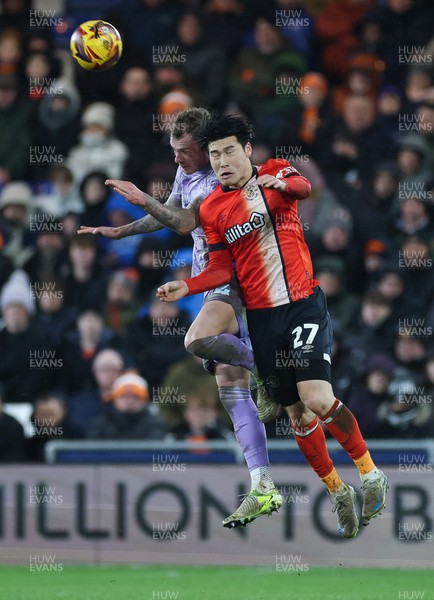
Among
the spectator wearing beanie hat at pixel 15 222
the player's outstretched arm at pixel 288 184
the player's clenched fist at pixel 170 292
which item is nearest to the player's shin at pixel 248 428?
the player's clenched fist at pixel 170 292

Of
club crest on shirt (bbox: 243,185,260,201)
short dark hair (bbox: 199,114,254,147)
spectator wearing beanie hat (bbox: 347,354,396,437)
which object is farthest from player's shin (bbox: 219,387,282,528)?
spectator wearing beanie hat (bbox: 347,354,396,437)

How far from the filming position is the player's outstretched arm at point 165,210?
8.16 m

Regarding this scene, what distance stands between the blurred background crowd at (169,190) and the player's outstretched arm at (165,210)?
369 centimetres

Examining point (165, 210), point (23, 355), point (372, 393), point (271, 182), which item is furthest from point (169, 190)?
point (271, 182)

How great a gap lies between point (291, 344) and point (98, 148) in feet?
20.8

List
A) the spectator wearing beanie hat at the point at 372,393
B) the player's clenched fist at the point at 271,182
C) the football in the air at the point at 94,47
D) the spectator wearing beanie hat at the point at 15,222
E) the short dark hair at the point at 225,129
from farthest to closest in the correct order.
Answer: the spectator wearing beanie hat at the point at 15,222
the spectator wearing beanie hat at the point at 372,393
the football in the air at the point at 94,47
the short dark hair at the point at 225,129
the player's clenched fist at the point at 271,182

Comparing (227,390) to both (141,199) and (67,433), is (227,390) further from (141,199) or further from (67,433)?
(67,433)

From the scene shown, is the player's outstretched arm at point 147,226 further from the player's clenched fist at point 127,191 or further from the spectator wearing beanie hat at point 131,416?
the spectator wearing beanie hat at point 131,416

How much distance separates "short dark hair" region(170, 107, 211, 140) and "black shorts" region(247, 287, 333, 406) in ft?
4.20

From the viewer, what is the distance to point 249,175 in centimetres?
858

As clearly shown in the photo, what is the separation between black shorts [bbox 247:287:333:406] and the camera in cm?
841

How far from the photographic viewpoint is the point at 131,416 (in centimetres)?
1246

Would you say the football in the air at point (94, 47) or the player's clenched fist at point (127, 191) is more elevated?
the football in the air at point (94, 47)

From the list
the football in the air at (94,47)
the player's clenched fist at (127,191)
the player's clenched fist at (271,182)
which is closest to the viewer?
the player's clenched fist at (271,182)
